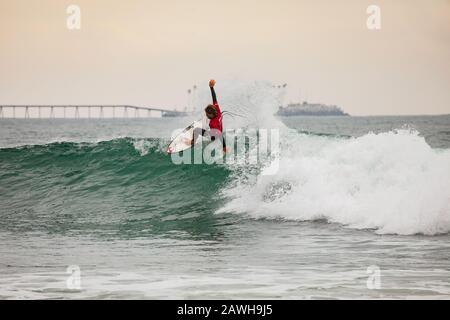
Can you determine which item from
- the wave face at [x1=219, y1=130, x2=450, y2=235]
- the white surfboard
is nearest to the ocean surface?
the wave face at [x1=219, y1=130, x2=450, y2=235]

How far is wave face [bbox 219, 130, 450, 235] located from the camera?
36.7 feet

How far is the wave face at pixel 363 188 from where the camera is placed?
1117 cm

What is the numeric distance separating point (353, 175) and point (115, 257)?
5973 millimetres

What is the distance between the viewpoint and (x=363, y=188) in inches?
514

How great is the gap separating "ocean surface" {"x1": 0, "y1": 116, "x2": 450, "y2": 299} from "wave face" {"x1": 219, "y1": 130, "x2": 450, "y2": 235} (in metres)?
0.03

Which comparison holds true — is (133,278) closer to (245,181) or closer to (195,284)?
(195,284)

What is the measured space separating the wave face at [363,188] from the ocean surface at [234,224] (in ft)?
0.10

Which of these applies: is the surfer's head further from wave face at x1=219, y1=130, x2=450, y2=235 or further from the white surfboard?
the white surfboard

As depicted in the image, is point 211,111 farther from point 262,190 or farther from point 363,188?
point 363,188

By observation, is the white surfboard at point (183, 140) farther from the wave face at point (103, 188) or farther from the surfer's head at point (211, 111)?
the surfer's head at point (211, 111)

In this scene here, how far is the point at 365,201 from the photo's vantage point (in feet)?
40.8

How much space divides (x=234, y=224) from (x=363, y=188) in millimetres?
2670

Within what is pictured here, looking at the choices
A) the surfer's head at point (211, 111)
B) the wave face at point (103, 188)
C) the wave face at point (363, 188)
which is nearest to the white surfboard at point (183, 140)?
the wave face at point (103, 188)
